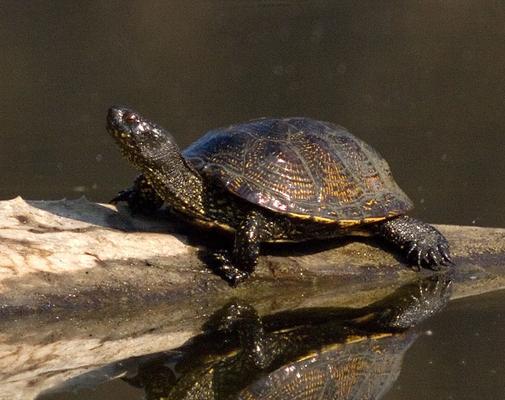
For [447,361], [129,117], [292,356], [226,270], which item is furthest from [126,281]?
[447,361]

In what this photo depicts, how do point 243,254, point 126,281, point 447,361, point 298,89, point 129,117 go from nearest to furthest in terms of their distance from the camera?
point 447,361
point 126,281
point 243,254
point 129,117
point 298,89

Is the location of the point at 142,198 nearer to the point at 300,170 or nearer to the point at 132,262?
the point at 132,262

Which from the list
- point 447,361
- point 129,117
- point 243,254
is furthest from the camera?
point 129,117

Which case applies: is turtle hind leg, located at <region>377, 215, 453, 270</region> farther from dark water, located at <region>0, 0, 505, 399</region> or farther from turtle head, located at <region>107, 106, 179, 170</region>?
turtle head, located at <region>107, 106, 179, 170</region>

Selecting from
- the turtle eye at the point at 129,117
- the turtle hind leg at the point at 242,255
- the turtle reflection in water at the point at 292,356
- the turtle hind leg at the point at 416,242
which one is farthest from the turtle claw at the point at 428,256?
the turtle eye at the point at 129,117

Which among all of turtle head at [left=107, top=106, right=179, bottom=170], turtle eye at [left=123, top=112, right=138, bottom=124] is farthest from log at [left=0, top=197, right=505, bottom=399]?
turtle eye at [left=123, top=112, right=138, bottom=124]

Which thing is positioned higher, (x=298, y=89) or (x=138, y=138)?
(x=138, y=138)
